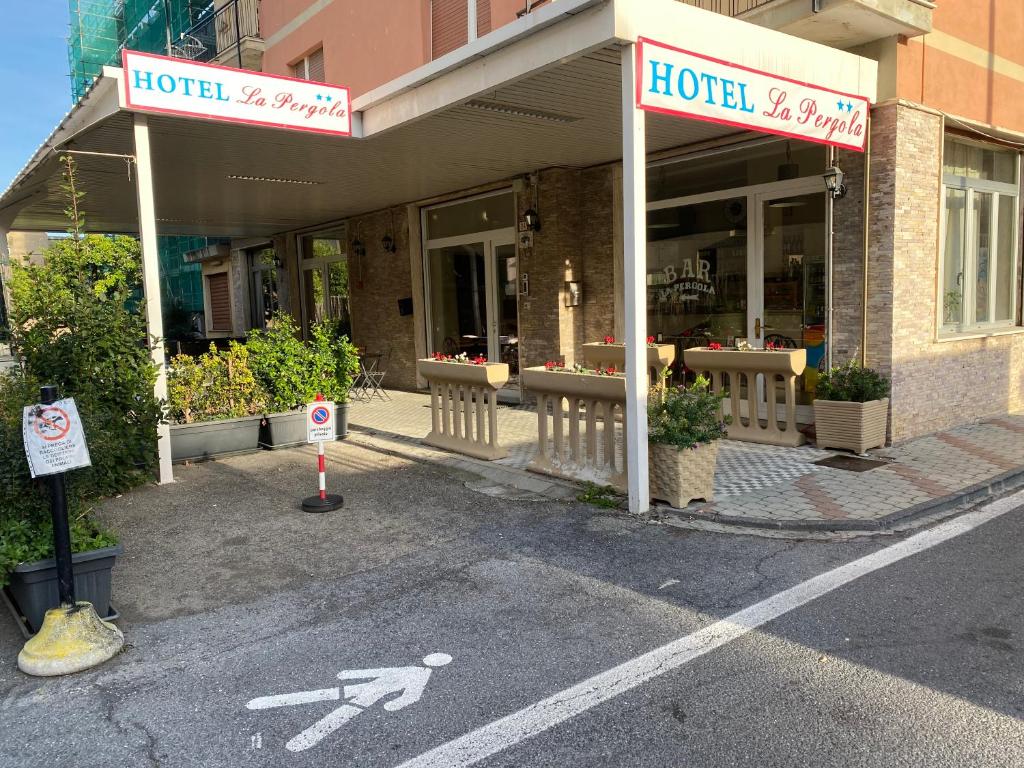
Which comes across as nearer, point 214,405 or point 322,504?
point 322,504

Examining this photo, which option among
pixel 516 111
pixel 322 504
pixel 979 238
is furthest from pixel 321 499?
pixel 979 238

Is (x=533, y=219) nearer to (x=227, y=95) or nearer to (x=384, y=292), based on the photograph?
(x=384, y=292)

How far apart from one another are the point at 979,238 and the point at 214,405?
941cm

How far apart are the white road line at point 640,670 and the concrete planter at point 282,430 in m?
6.16

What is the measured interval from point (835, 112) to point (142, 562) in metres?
6.76

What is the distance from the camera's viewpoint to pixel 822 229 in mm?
8430

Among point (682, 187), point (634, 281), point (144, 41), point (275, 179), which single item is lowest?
point (634, 281)

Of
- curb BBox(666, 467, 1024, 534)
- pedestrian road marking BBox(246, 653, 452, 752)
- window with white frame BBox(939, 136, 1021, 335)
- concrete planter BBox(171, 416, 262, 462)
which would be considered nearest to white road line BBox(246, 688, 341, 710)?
pedestrian road marking BBox(246, 653, 452, 752)

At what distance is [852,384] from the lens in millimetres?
7715

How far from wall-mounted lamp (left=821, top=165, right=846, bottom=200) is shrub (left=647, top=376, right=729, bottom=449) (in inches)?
115

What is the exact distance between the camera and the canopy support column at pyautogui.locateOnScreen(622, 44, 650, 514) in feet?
18.6

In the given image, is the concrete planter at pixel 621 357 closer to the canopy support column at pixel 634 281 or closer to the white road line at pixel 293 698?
the canopy support column at pixel 634 281

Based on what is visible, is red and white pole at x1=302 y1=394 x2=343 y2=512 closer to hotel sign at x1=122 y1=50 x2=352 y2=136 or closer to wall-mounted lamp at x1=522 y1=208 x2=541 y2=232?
hotel sign at x1=122 y1=50 x2=352 y2=136

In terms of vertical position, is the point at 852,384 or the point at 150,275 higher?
the point at 150,275
